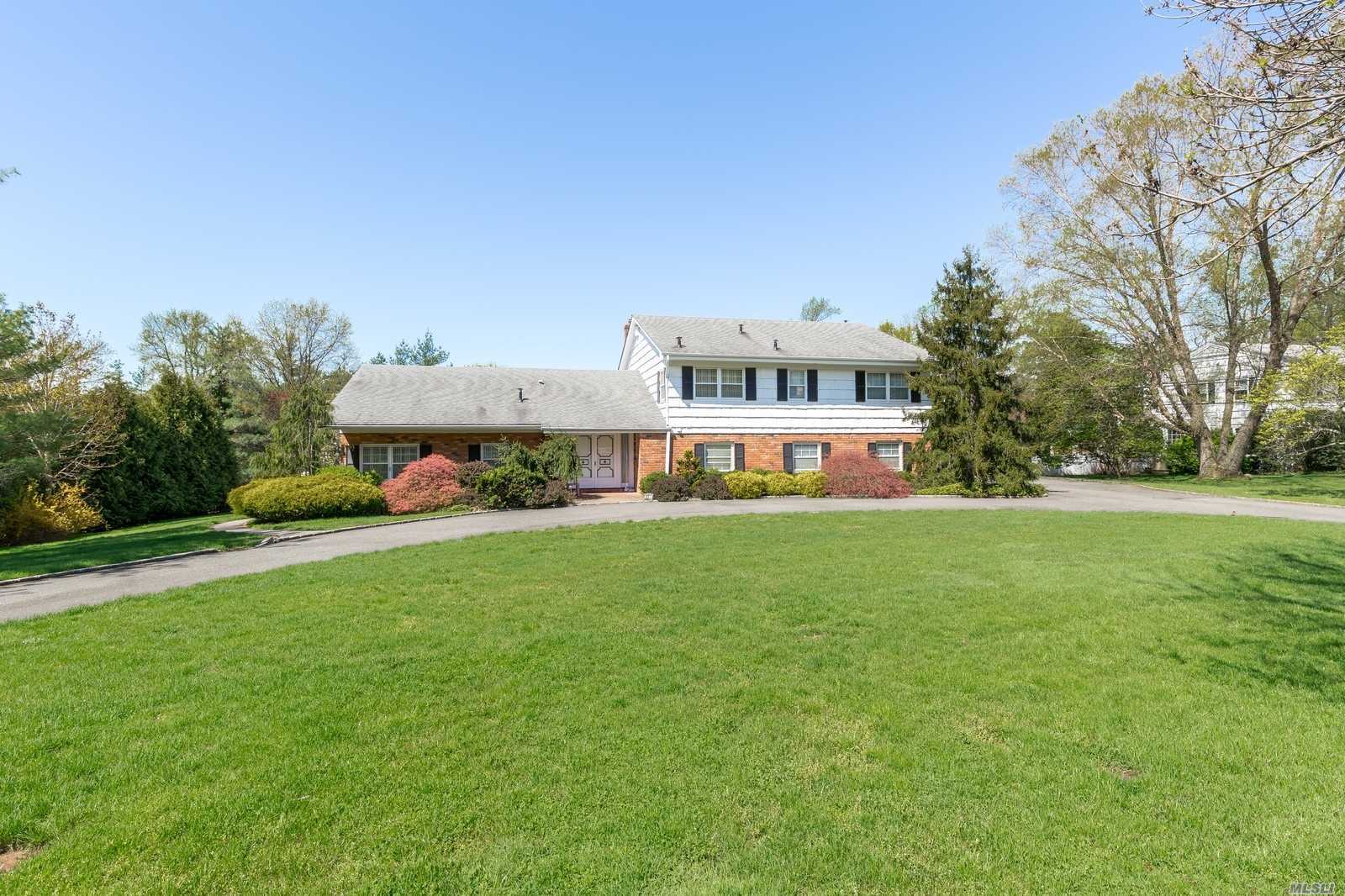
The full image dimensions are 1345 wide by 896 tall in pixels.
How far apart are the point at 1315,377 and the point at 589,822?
83.6 ft

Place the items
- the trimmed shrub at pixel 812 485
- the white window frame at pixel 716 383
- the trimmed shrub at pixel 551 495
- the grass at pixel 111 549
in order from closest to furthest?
the grass at pixel 111 549 → the trimmed shrub at pixel 551 495 → the trimmed shrub at pixel 812 485 → the white window frame at pixel 716 383

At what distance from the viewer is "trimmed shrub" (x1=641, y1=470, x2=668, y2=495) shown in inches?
827

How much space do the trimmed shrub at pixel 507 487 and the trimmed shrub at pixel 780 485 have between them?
799 cm

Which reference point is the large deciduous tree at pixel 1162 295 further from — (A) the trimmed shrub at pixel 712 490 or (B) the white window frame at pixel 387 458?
(B) the white window frame at pixel 387 458

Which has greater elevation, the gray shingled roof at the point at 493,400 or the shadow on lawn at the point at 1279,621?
the gray shingled roof at the point at 493,400

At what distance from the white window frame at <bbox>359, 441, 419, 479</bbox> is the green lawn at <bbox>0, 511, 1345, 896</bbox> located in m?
13.8

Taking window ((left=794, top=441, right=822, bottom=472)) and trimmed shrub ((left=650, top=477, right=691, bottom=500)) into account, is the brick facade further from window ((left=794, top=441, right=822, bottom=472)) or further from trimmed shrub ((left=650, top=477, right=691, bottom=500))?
trimmed shrub ((left=650, top=477, right=691, bottom=500))

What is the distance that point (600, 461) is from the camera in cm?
2456

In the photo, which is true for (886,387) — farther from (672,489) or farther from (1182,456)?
(1182,456)

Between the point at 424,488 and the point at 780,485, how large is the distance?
1152 cm

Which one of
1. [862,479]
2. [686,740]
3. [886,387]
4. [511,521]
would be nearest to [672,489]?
[511,521]

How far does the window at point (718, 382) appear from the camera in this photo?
23.4 m

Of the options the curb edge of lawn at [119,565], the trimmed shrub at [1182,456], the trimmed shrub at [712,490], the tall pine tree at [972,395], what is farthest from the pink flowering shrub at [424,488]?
the trimmed shrub at [1182,456]

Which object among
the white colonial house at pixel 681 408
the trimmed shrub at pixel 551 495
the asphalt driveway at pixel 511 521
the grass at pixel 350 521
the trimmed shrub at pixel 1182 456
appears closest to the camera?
the asphalt driveway at pixel 511 521
